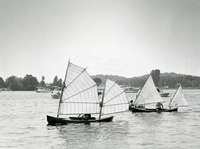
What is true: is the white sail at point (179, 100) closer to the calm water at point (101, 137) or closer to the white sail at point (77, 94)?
the calm water at point (101, 137)

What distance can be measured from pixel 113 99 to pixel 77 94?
6189 mm

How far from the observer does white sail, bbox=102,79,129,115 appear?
2017 inches

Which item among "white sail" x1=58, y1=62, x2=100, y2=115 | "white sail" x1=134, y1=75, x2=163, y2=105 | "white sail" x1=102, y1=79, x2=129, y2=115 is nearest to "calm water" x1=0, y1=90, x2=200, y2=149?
"white sail" x1=58, y1=62, x2=100, y2=115

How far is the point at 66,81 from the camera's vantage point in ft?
156

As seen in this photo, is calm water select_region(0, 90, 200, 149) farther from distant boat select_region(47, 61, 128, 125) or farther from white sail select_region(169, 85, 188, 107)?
white sail select_region(169, 85, 188, 107)

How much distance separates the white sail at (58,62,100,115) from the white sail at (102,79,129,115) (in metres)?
2.98

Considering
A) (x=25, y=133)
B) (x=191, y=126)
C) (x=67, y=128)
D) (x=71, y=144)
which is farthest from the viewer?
(x=191, y=126)

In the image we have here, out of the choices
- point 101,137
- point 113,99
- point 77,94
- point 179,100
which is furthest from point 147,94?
point 101,137

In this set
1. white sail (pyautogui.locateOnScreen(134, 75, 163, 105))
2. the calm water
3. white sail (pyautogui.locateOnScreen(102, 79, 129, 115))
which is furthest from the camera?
white sail (pyautogui.locateOnScreen(134, 75, 163, 105))

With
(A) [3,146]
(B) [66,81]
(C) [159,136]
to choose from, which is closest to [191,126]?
(C) [159,136]

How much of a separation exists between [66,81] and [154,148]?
64.2 feet

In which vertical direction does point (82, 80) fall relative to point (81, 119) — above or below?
above

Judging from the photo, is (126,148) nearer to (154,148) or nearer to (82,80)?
(154,148)

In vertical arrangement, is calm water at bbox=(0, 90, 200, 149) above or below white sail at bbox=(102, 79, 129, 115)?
below
